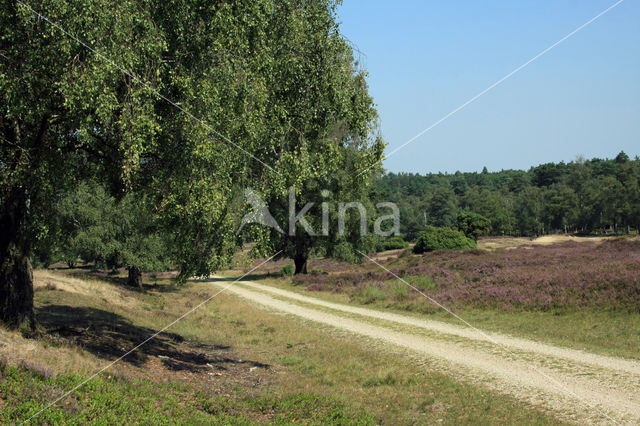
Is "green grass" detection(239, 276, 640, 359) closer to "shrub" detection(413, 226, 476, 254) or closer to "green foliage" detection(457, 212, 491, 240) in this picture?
"shrub" detection(413, 226, 476, 254)

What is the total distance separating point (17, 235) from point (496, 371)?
483 inches

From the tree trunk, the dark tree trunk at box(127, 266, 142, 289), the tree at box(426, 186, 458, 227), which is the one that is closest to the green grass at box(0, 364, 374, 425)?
the dark tree trunk at box(127, 266, 142, 289)

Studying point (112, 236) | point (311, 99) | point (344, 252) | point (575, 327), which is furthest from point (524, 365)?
point (344, 252)

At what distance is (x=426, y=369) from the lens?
12695mm

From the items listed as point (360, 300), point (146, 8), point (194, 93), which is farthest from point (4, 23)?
point (360, 300)

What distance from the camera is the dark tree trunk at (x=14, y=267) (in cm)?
1147

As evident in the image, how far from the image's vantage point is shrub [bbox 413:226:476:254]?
54625mm

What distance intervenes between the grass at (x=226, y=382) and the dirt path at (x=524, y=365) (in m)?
0.64

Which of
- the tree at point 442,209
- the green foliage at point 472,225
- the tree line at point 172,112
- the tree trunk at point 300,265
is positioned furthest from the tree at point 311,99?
the tree at point 442,209

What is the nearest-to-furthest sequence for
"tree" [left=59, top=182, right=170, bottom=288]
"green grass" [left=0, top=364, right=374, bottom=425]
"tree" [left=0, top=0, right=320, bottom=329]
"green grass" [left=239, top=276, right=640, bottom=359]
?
"green grass" [left=0, top=364, right=374, bottom=425], "tree" [left=0, top=0, right=320, bottom=329], "green grass" [left=239, top=276, right=640, bottom=359], "tree" [left=59, top=182, right=170, bottom=288]

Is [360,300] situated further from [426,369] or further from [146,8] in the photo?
[146,8]

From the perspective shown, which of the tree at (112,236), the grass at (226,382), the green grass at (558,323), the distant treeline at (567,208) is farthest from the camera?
the distant treeline at (567,208)

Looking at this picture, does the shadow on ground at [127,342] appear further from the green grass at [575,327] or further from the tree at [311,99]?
the green grass at [575,327]

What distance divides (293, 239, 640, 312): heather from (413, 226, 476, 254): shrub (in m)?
18.8
